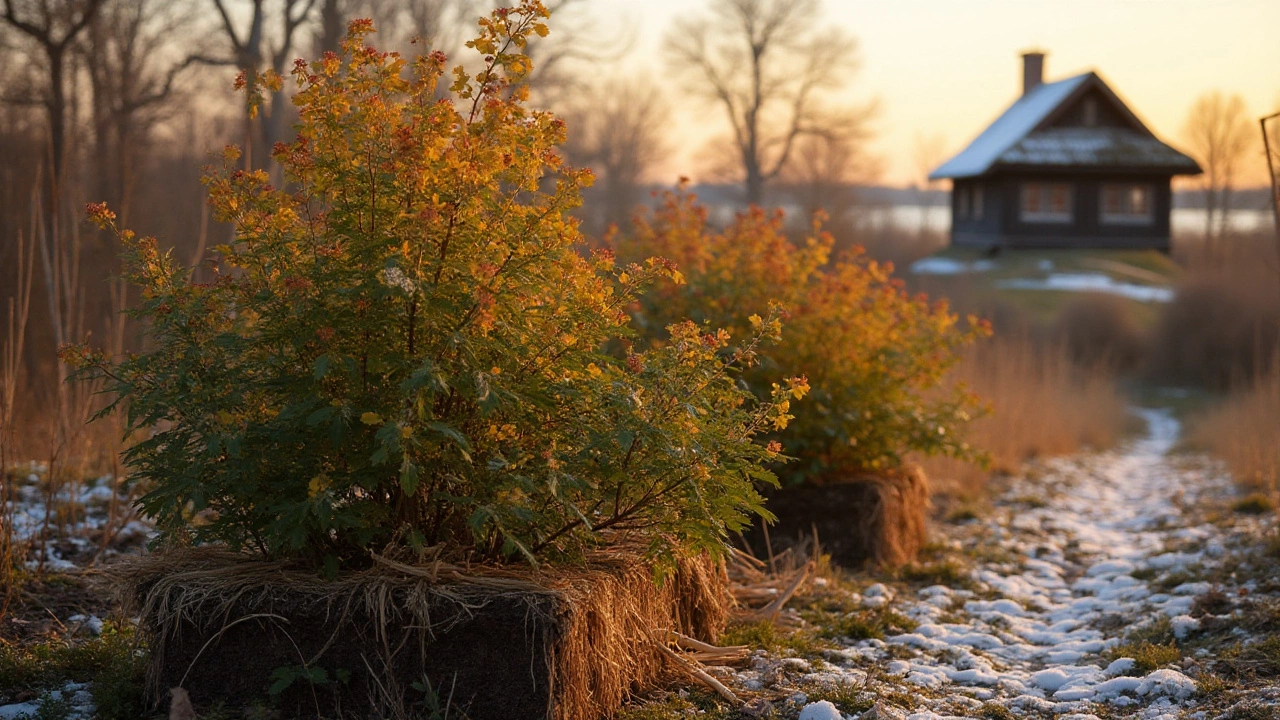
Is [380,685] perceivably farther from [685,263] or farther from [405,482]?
[685,263]

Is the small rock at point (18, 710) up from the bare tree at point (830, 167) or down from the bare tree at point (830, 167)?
down

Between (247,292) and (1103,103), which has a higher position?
(1103,103)

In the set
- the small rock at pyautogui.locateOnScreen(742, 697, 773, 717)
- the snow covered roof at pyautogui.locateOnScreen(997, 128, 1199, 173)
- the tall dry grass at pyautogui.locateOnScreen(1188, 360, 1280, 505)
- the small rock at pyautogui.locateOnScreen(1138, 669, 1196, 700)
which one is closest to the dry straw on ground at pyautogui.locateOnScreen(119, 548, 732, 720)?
the small rock at pyautogui.locateOnScreen(742, 697, 773, 717)

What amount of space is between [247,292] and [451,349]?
0.78 m

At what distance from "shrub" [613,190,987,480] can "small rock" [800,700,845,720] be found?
8.11ft

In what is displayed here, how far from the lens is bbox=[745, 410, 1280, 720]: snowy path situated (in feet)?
13.6

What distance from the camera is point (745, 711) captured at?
3.74 meters

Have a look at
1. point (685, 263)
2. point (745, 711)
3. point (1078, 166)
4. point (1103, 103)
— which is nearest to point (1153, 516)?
point (685, 263)

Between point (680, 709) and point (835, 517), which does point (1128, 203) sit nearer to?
point (835, 517)

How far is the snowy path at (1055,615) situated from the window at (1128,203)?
23654 mm

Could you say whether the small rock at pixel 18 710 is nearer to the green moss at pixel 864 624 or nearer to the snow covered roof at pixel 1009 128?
the green moss at pixel 864 624

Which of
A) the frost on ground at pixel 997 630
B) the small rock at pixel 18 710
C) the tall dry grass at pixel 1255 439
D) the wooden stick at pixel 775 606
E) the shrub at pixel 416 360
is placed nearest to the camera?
the shrub at pixel 416 360

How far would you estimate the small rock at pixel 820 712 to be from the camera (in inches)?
144

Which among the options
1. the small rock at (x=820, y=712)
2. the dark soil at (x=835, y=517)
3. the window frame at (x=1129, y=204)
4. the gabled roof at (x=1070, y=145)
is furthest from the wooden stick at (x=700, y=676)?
the window frame at (x=1129, y=204)
